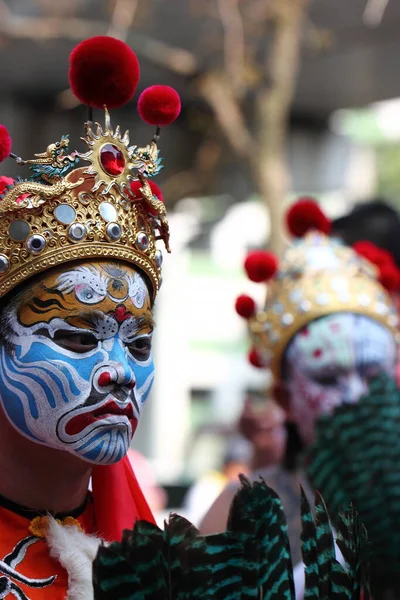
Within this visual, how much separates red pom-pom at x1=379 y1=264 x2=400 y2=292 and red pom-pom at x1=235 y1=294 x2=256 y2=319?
0.55 m

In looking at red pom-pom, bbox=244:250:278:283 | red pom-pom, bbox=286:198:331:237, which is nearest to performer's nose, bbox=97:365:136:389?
red pom-pom, bbox=244:250:278:283

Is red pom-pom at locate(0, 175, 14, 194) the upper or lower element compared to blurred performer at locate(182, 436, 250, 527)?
lower

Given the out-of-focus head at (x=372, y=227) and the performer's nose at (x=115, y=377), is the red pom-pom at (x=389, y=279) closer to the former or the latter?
the out-of-focus head at (x=372, y=227)

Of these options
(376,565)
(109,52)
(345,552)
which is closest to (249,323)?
(376,565)

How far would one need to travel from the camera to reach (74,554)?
2371mm

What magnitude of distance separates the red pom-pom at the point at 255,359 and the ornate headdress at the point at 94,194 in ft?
6.02

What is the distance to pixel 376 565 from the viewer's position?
3541 mm

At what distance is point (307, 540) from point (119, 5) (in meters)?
7.48

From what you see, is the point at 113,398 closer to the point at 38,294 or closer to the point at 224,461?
the point at 38,294

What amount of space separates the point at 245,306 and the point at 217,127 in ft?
19.8

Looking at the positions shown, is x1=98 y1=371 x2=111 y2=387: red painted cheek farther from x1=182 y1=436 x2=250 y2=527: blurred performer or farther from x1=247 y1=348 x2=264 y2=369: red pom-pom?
x1=182 y1=436 x2=250 y2=527: blurred performer

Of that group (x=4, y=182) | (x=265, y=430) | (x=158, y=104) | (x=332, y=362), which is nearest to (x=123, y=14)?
(x=265, y=430)

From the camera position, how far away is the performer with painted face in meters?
2.35

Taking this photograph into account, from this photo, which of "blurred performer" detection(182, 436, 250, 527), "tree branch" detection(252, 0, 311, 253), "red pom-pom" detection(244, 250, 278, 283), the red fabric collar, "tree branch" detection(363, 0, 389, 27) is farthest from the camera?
"tree branch" detection(363, 0, 389, 27)
